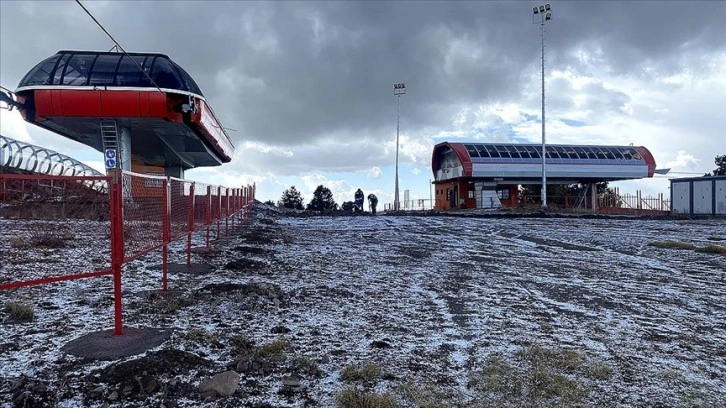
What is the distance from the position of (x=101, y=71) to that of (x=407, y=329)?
23.8 meters

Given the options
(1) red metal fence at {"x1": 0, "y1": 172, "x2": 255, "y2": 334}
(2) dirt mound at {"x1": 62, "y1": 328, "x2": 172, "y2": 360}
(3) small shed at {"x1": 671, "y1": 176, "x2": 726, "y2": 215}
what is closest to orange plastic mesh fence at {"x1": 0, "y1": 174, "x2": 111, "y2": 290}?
(1) red metal fence at {"x1": 0, "y1": 172, "x2": 255, "y2": 334}

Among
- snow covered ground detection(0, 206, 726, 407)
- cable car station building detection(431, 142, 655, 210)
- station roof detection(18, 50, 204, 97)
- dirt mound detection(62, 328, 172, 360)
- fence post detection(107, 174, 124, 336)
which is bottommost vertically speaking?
snow covered ground detection(0, 206, 726, 407)

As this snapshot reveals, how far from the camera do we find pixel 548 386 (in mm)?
4008

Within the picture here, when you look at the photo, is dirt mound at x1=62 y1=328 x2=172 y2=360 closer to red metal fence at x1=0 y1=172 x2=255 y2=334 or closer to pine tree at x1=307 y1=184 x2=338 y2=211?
red metal fence at x1=0 y1=172 x2=255 y2=334

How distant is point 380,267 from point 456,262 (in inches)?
75.3

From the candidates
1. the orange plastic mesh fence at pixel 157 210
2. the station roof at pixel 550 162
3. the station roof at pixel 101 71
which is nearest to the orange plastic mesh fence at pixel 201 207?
the orange plastic mesh fence at pixel 157 210

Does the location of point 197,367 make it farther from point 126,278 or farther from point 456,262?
point 456,262

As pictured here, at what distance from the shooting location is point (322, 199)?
60312mm

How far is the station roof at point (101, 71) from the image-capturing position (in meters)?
23.9

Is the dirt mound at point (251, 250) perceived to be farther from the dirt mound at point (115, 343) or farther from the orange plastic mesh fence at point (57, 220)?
the dirt mound at point (115, 343)

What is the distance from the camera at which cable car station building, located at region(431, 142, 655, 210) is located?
49.2 meters

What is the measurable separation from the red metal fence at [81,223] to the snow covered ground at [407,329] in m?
0.37

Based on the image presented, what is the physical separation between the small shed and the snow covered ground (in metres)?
42.8

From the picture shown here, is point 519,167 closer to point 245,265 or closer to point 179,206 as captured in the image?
point 245,265
